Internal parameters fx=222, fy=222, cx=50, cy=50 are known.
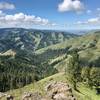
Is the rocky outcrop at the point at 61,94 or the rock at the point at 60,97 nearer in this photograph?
the rock at the point at 60,97

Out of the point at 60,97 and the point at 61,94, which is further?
the point at 61,94

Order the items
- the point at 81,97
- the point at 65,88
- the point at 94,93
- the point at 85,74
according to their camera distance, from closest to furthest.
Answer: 1. the point at 65,88
2. the point at 81,97
3. the point at 94,93
4. the point at 85,74

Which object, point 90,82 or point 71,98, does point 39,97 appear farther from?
point 90,82

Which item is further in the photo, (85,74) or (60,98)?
(85,74)

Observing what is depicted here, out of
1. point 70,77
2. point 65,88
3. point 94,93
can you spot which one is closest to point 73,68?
point 70,77

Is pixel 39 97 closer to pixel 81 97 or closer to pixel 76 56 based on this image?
pixel 81 97

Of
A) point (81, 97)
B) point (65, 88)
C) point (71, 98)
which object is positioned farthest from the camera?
point (81, 97)

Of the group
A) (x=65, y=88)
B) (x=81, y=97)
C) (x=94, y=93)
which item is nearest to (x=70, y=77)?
(x=94, y=93)

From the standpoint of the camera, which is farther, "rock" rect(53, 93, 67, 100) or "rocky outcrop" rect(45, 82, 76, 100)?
"rocky outcrop" rect(45, 82, 76, 100)

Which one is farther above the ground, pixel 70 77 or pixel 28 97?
pixel 28 97

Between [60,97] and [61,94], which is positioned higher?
[61,94]

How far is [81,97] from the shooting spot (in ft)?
335

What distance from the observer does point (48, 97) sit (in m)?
66.3

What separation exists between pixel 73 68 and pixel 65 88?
6124 centimetres
